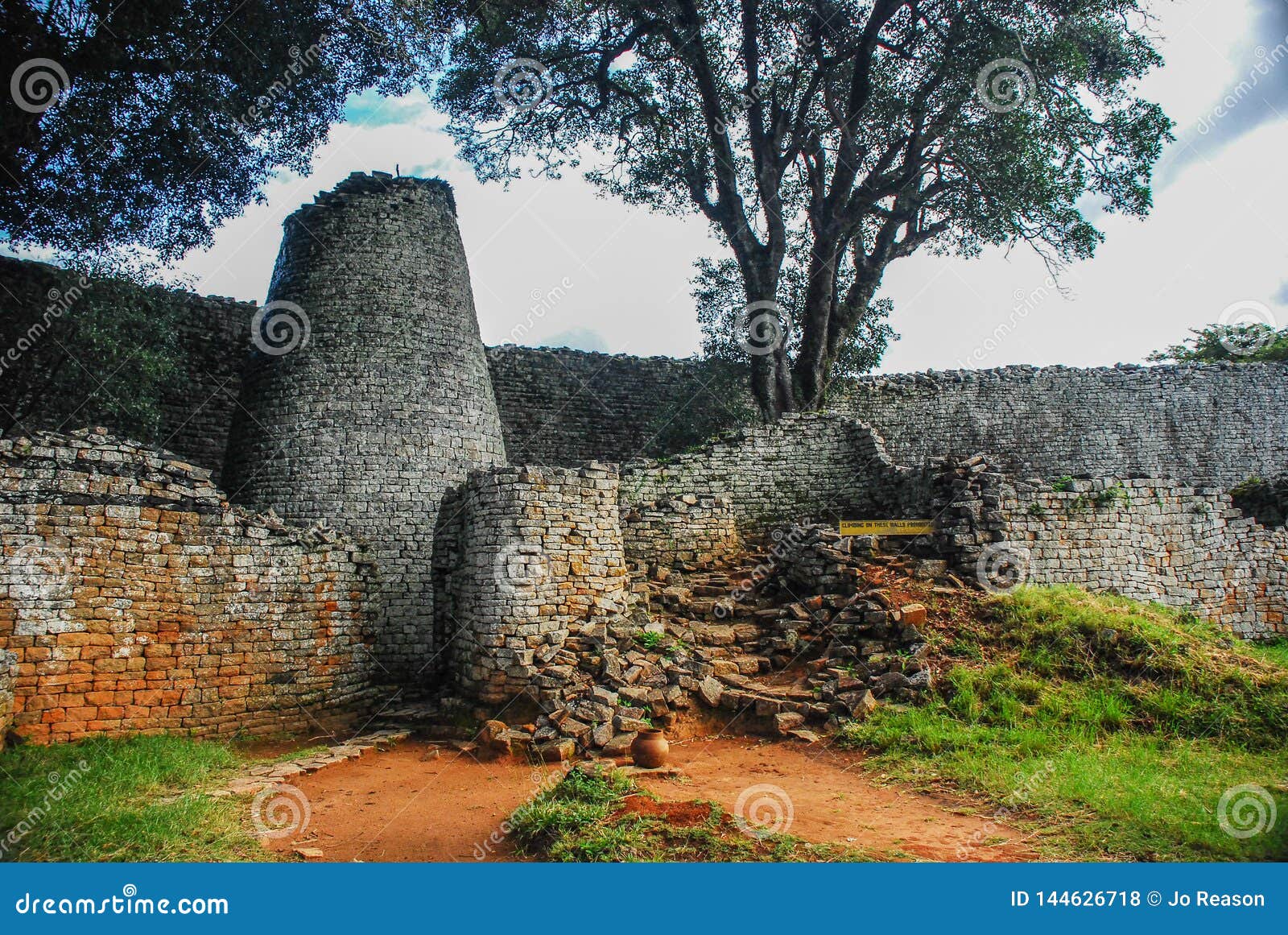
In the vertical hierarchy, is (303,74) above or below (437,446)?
above

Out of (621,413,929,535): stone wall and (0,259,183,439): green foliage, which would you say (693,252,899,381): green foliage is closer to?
(621,413,929,535): stone wall

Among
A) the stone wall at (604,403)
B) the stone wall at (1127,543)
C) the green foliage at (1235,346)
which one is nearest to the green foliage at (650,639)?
the stone wall at (1127,543)

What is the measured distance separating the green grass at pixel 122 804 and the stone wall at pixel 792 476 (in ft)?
21.1

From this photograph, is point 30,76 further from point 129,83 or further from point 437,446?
point 437,446

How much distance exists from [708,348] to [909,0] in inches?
299

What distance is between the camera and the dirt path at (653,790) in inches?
210

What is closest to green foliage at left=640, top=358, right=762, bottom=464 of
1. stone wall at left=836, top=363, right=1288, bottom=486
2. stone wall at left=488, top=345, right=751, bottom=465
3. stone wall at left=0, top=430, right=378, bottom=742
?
stone wall at left=488, top=345, right=751, bottom=465

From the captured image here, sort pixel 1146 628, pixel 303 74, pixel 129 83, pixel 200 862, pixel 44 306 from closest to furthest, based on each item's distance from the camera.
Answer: pixel 200 862
pixel 1146 628
pixel 129 83
pixel 44 306
pixel 303 74

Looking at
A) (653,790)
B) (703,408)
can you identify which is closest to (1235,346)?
(703,408)

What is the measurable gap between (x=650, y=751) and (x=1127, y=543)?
7304 mm

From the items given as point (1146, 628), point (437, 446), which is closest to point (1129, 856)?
point (1146, 628)

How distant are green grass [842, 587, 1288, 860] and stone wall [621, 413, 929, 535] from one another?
3.50m

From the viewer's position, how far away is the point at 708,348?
1791 cm

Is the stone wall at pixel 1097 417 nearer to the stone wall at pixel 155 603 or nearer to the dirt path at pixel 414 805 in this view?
the stone wall at pixel 155 603
